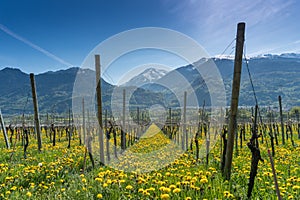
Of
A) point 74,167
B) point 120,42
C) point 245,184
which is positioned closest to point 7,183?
point 74,167

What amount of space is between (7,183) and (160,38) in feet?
28.6

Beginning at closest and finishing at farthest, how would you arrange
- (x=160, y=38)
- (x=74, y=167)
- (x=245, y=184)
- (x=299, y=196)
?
(x=299, y=196), (x=245, y=184), (x=74, y=167), (x=160, y=38)

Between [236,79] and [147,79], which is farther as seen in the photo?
[147,79]

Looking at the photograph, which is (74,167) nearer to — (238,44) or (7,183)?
(7,183)

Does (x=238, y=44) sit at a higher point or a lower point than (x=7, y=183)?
higher

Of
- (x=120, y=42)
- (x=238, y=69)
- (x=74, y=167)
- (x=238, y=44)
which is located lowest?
(x=74, y=167)

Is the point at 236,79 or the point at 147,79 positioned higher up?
the point at 147,79

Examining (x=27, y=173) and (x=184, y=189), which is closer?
(x=184, y=189)

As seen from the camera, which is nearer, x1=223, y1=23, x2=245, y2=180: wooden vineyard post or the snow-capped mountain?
x1=223, y1=23, x2=245, y2=180: wooden vineyard post

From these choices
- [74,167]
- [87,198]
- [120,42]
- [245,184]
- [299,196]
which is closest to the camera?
[299,196]

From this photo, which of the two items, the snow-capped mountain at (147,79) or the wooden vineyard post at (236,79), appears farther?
the snow-capped mountain at (147,79)

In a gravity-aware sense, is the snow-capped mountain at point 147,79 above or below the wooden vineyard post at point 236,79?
above

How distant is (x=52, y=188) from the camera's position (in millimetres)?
5461

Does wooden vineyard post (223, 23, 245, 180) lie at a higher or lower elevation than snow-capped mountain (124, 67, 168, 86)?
lower
